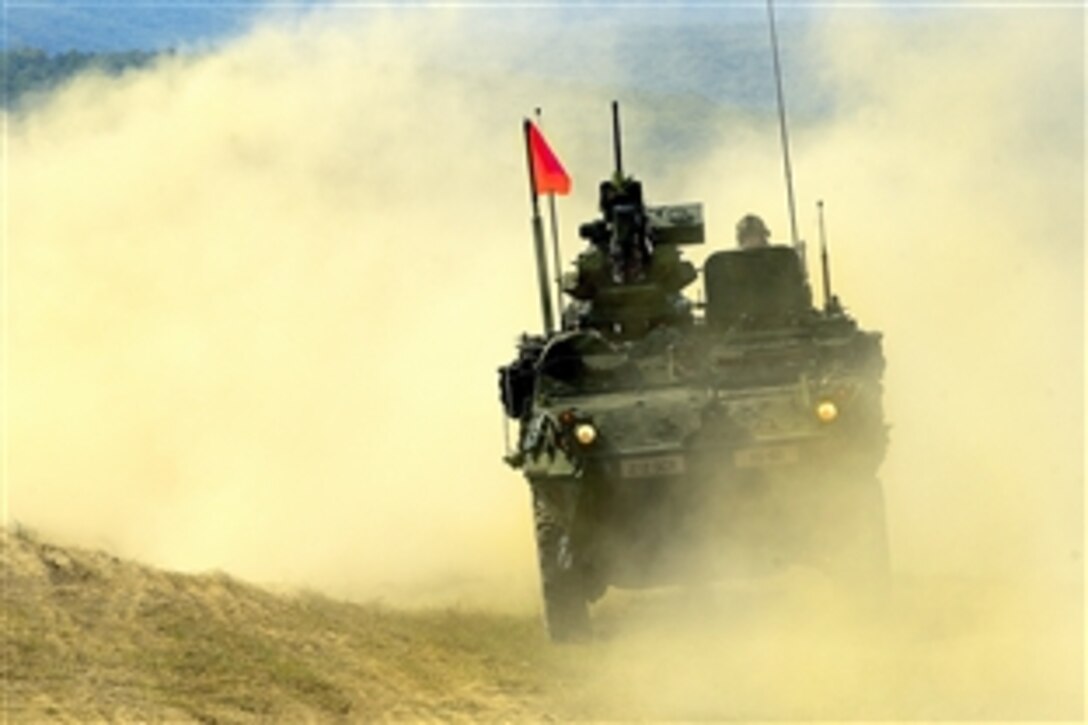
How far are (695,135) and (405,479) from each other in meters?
33.2

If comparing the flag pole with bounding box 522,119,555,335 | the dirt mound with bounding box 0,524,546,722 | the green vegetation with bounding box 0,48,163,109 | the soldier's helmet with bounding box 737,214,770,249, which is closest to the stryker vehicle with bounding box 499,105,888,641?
the dirt mound with bounding box 0,524,546,722

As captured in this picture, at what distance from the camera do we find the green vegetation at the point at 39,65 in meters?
62.1

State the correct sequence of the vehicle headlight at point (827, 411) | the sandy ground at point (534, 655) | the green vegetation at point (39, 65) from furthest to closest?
the green vegetation at point (39, 65), the vehicle headlight at point (827, 411), the sandy ground at point (534, 655)

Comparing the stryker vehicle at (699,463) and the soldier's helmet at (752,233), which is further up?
the soldier's helmet at (752,233)

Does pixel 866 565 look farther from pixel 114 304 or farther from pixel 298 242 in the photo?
pixel 298 242

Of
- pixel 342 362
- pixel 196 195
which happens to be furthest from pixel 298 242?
pixel 342 362

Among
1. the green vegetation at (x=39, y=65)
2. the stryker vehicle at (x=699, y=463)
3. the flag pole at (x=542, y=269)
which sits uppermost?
the green vegetation at (x=39, y=65)

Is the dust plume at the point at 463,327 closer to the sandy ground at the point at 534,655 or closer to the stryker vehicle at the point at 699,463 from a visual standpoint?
the sandy ground at the point at 534,655

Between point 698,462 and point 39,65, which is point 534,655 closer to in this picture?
point 698,462

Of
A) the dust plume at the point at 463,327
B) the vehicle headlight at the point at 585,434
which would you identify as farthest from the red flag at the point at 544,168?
the vehicle headlight at the point at 585,434

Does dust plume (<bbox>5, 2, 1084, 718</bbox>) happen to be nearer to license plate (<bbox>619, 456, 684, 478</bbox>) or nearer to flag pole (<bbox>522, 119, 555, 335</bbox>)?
license plate (<bbox>619, 456, 684, 478</bbox>)

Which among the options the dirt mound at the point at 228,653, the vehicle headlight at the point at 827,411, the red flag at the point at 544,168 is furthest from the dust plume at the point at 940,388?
the red flag at the point at 544,168

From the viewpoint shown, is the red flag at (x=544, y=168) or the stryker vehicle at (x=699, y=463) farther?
the red flag at (x=544, y=168)

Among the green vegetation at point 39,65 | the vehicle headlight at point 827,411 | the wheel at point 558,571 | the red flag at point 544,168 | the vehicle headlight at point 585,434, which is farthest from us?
the green vegetation at point 39,65
